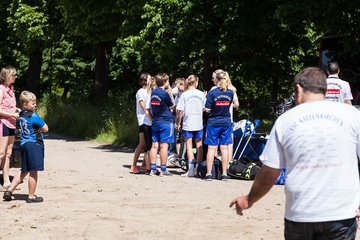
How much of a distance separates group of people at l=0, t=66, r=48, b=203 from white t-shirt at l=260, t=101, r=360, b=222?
21.6 feet

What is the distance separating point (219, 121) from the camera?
1445cm

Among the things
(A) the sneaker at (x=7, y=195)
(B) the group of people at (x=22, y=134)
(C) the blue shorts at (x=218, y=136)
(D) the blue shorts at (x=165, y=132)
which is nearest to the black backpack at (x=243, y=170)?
(C) the blue shorts at (x=218, y=136)

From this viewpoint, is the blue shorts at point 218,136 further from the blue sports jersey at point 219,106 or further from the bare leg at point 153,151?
the bare leg at point 153,151

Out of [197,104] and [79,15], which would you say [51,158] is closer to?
[197,104]

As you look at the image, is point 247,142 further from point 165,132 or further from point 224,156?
point 165,132

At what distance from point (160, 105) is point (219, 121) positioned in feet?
3.63

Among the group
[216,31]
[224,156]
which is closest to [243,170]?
[224,156]

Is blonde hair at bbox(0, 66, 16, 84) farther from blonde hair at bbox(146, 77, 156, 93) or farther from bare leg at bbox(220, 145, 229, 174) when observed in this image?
bare leg at bbox(220, 145, 229, 174)

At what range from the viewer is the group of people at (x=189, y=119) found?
14430 millimetres

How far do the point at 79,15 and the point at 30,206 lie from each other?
18.3m

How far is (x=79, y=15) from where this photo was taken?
28969 mm

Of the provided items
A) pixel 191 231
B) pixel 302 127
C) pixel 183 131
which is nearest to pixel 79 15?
pixel 183 131

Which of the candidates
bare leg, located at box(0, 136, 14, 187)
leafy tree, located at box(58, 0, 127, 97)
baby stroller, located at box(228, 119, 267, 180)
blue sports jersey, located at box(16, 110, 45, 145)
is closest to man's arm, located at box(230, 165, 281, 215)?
blue sports jersey, located at box(16, 110, 45, 145)

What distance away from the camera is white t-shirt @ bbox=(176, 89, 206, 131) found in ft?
48.9
